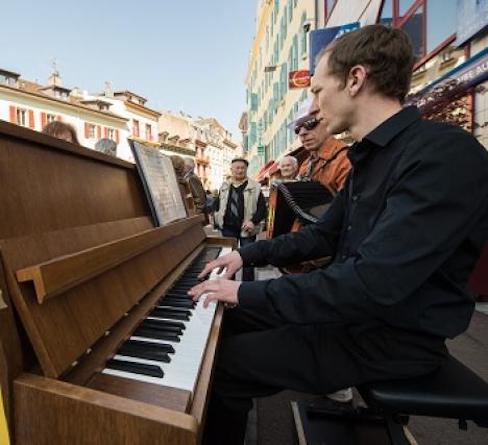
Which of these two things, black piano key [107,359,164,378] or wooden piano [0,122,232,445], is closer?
wooden piano [0,122,232,445]

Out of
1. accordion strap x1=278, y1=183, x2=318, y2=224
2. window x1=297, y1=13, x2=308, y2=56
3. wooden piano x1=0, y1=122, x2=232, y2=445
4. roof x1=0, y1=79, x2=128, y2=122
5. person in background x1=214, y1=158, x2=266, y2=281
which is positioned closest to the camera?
wooden piano x1=0, y1=122, x2=232, y2=445

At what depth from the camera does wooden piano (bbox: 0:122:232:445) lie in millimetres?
675

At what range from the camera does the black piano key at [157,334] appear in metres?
1.11

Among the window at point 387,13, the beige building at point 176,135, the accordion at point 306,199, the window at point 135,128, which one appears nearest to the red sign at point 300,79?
the window at point 387,13

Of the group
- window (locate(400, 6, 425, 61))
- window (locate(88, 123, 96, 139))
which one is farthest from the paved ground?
window (locate(88, 123, 96, 139))

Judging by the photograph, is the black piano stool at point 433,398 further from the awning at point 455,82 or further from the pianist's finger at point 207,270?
the awning at point 455,82

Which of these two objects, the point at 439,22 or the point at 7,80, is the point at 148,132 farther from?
the point at 439,22

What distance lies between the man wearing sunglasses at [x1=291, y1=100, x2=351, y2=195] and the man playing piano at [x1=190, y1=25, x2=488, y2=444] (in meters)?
0.89

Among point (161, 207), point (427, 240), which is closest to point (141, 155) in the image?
point (161, 207)

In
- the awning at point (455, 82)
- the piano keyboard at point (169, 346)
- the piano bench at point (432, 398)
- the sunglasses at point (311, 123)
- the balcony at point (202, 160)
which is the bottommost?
the piano bench at point (432, 398)

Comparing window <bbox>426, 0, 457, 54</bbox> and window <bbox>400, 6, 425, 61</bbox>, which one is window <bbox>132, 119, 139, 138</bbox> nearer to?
window <bbox>400, 6, 425, 61</bbox>

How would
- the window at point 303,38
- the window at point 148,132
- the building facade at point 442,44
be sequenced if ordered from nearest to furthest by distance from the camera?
the building facade at point 442,44 → the window at point 303,38 → the window at point 148,132

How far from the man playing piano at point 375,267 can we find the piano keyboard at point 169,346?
3.8 inches

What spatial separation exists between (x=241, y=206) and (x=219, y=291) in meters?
3.80
